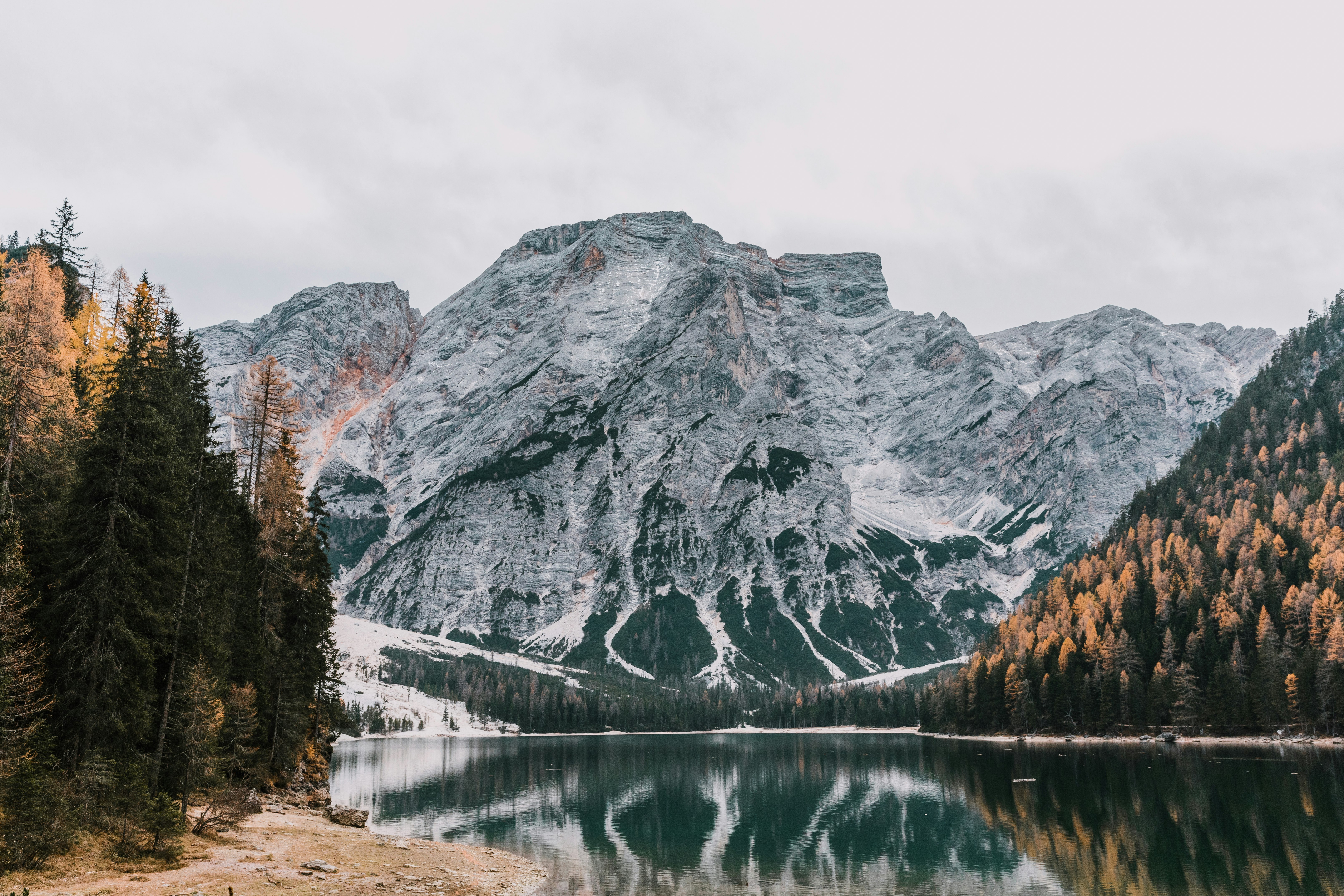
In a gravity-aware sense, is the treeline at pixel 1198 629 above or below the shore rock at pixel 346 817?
above

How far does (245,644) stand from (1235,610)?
5561 inches

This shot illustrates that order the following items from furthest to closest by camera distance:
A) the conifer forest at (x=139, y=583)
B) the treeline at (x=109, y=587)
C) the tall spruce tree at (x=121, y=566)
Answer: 1. the tall spruce tree at (x=121, y=566)
2. the conifer forest at (x=139, y=583)
3. the treeline at (x=109, y=587)

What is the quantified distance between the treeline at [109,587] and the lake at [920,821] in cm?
1956

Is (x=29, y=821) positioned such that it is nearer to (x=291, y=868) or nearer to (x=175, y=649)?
(x=291, y=868)

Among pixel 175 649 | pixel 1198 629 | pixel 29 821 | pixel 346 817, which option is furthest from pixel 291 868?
pixel 1198 629

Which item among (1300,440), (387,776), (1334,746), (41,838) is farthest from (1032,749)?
(41,838)

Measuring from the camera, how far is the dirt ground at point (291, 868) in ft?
93.1

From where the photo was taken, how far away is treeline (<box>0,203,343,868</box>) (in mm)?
31672

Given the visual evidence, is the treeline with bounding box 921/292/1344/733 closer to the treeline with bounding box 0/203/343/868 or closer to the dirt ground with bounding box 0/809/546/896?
the dirt ground with bounding box 0/809/546/896

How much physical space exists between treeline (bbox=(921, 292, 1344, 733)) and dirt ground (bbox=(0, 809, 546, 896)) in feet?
380

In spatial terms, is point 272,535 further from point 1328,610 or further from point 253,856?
point 1328,610

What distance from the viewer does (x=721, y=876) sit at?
50.1m

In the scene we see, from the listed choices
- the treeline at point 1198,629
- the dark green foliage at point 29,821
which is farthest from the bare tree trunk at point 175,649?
the treeline at point 1198,629

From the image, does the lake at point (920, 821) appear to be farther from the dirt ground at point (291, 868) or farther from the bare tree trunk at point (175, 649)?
the bare tree trunk at point (175, 649)
